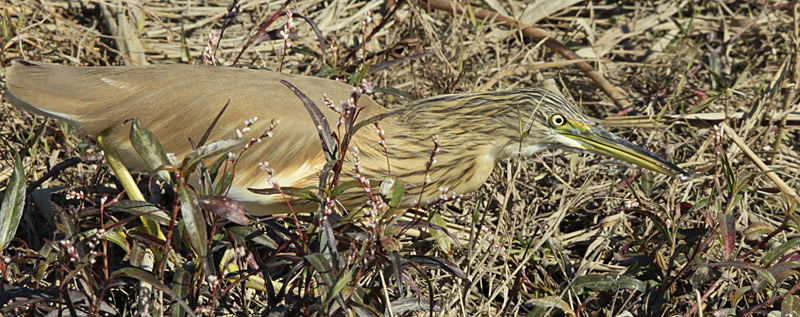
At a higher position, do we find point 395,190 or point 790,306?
point 395,190

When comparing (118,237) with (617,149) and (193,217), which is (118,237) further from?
(617,149)

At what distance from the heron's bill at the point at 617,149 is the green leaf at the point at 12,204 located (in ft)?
5.45

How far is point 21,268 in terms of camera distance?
2.51 meters

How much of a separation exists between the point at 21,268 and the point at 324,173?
123 centimetres

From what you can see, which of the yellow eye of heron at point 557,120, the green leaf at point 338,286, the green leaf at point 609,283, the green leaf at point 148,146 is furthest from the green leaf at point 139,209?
the yellow eye of heron at point 557,120

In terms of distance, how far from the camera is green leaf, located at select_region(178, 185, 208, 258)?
1607mm

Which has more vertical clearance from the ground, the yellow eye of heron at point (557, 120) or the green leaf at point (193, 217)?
the green leaf at point (193, 217)

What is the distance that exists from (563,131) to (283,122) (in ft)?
3.04

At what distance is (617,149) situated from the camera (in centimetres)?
268

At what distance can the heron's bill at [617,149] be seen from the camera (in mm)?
2652

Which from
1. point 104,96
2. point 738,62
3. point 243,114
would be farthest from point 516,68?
point 104,96

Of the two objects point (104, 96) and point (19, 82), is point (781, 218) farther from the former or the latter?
point (19, 82)

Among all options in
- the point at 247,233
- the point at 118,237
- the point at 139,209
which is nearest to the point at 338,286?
the point at 247,233

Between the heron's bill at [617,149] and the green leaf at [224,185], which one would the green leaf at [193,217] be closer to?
the green leaf at [224,185]
